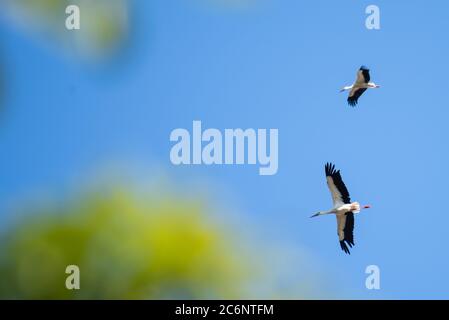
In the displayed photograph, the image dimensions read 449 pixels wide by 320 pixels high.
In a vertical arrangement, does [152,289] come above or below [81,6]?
below

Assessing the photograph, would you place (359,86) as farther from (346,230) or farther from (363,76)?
(346,230)

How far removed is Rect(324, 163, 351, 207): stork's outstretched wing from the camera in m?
17.8

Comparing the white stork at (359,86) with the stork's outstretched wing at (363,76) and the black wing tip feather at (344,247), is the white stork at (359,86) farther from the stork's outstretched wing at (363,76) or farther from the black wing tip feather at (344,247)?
the black wing tip feather at (344,247)

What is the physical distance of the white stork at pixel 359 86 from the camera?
59.1 ft

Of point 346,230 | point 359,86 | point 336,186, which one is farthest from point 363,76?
point 346,230

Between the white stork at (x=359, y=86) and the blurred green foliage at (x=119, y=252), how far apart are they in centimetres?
262

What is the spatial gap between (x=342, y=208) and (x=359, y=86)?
1.72 metres

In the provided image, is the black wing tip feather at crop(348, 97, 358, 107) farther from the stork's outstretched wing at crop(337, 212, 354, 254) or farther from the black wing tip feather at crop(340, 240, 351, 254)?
the black wing tip feather at crop(340, 240, 351, 254)

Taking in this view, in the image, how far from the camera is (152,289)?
17.8m

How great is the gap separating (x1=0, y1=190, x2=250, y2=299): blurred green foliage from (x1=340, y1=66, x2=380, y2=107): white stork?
2620mm

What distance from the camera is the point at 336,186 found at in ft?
58.4
